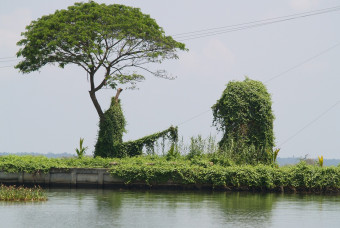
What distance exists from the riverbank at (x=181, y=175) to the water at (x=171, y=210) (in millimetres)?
793

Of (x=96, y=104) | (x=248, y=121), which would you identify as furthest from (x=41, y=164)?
(x=248, y=121)

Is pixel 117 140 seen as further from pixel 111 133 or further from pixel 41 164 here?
pixel 41 164

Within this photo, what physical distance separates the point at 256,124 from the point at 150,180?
23.5ft

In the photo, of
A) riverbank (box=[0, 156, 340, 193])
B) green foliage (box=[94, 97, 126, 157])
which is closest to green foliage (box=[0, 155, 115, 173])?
riverbank (box=[0, 156, 340, 193])

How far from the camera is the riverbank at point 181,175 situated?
24.6 meters

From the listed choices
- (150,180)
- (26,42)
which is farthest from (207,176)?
(26,42)

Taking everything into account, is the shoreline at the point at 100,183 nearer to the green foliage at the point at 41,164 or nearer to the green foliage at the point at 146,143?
the green foliage at the point at 41,164

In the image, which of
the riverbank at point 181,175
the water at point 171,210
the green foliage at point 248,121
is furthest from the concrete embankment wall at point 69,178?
the green foliage at point 248,121

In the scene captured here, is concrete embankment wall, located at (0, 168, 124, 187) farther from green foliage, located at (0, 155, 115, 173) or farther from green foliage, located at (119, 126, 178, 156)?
green foliage, located at (119, 126, 178, 156)

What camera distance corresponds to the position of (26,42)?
111 ft

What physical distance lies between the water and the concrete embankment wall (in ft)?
5.35

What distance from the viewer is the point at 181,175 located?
80.4 feet

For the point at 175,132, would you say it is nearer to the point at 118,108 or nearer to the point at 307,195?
the point at 118,108

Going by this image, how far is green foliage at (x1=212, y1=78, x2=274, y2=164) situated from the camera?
28531 millimetres
